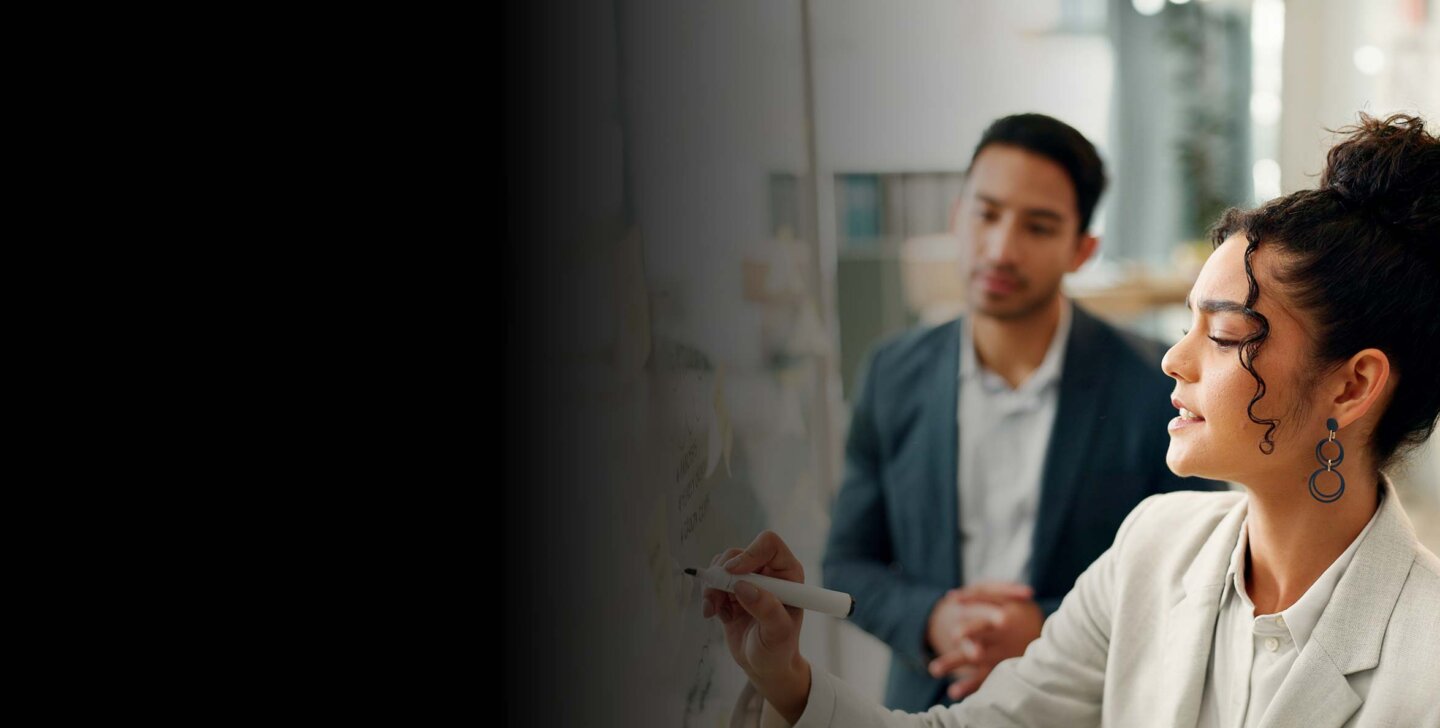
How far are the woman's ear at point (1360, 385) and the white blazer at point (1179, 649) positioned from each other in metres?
0.06

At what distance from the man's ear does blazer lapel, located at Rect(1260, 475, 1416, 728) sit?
433mm

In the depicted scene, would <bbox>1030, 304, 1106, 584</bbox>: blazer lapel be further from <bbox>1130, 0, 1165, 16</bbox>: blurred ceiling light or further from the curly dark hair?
<bbox>1130, 0, 1165, 16</bbox>: blurred ceiling light

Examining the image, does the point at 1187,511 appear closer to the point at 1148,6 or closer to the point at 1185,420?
the point at 1185,420

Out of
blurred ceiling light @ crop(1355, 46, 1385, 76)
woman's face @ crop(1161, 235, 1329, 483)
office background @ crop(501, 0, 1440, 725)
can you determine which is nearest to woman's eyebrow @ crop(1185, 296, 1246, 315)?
woman's face @ crop(1161, 235, 1329, 483)

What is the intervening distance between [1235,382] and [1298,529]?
0.34 feet

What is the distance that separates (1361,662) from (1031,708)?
208mm

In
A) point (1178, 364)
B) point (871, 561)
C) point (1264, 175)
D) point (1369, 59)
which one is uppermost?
point (1369, 59)

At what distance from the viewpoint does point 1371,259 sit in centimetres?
60

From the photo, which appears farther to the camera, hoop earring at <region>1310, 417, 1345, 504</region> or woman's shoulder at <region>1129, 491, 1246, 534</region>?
woman's shoulder at <region>1129, 491, 1246, 534</region>

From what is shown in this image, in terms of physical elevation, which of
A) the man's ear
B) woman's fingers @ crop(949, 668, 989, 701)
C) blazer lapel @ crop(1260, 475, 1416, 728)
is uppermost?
the man's ear

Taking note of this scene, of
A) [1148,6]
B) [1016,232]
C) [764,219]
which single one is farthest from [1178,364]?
[1148,6]

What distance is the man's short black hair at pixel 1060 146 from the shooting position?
98 centimetres

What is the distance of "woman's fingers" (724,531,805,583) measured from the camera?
609mm

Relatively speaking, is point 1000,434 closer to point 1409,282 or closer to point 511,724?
point 1409,282
